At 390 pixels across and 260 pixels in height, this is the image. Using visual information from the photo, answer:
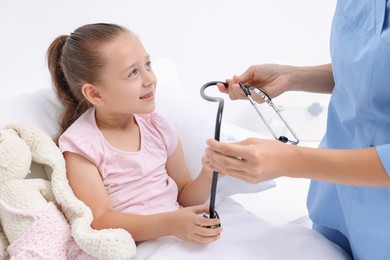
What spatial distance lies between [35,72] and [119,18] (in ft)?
1.12

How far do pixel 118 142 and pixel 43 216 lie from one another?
0.28 meters

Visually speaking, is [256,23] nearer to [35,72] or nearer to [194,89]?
[194,89]

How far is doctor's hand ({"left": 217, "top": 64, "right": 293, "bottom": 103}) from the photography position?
1.13 meters

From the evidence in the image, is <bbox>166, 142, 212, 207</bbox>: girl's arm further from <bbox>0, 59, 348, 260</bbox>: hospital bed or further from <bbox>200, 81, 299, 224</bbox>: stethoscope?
<bbox>200, 81, 299, 224</bbox>: stethoscope

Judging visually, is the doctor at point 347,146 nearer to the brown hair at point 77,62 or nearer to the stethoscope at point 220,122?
the stethoscope at point 220,122

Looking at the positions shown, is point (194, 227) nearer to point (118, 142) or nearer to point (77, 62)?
point (118, 142)

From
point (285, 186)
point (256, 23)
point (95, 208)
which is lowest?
point (285, 186)

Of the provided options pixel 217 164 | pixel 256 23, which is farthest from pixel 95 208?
pixel 256 23

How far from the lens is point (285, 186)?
161cm

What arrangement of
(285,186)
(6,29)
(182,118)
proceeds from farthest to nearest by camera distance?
(285,186) → (6,29) → (182,118)

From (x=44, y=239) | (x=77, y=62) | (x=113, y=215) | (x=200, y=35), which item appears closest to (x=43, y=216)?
(x=44, y=239)

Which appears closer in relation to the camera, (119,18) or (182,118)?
(182,118)

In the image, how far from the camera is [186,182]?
125cm

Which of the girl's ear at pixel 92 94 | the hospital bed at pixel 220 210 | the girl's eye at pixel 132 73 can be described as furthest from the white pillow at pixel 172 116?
the girl's eye at pixel 132 73
